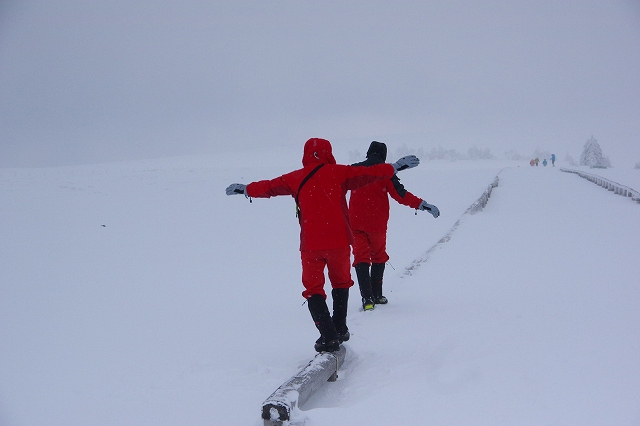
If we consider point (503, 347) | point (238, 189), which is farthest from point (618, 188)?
point (238, 189)

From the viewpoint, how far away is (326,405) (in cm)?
333

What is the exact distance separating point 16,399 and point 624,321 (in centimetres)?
534

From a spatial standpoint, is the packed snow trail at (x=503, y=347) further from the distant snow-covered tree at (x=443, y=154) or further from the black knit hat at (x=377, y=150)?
the distant snow-covered tree at (x=443, y=154)

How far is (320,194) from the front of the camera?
3873 mm

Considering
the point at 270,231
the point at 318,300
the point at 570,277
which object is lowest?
the point at 270,231

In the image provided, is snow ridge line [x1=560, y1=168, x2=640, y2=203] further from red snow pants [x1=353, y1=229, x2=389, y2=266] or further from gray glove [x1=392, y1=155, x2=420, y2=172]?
gray glove [x1=392, y1=155, x2=420, y2=172]

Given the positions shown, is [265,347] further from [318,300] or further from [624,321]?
[624,321]

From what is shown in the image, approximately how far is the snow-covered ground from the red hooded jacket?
1.10 m

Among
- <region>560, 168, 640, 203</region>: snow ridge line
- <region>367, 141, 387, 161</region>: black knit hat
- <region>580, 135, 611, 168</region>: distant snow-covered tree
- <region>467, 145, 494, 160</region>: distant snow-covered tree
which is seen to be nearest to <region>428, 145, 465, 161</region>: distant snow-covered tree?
<region>467, 145, 494, 160</region>: distant snow-covered tree

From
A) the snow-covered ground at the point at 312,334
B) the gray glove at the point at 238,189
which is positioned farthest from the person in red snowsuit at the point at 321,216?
the snow-covered ground at the point at 312,334

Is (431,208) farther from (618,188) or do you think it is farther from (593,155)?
(593,155)

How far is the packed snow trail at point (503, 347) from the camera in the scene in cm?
284

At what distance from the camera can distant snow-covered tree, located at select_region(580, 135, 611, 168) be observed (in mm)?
78000

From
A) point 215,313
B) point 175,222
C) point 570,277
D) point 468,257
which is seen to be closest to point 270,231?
point 175,222
